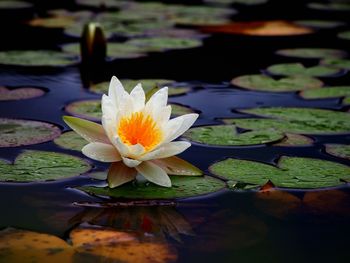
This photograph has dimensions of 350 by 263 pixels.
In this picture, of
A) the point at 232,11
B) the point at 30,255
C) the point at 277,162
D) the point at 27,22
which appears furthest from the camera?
the point at 232,11

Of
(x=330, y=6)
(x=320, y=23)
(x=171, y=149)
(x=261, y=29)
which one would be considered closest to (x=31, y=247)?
(x=171, y=149)

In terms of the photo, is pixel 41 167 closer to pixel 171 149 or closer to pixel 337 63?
pixel 171 149

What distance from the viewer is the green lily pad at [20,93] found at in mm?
2199

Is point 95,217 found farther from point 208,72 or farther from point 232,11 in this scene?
point 232,11

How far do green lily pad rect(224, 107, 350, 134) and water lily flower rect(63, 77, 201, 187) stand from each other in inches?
18.4

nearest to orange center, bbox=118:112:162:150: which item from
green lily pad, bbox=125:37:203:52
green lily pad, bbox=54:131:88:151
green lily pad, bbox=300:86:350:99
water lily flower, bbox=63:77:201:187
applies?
water lily flower, bbox=63:77:201:187

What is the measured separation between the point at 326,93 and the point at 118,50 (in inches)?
40.5

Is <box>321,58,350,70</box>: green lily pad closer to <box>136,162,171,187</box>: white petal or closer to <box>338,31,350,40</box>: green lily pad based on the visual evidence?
<box>338,31,350,40</box>: green lily pad

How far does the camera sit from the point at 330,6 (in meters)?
4.45

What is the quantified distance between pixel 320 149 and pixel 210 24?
1.96m

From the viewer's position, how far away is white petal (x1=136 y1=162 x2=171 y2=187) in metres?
1.45

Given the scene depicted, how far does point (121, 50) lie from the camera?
293 cm

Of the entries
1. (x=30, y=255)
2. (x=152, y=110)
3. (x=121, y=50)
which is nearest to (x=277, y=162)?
(x=152, y=110)

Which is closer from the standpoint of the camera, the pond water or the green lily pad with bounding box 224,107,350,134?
the pond water
